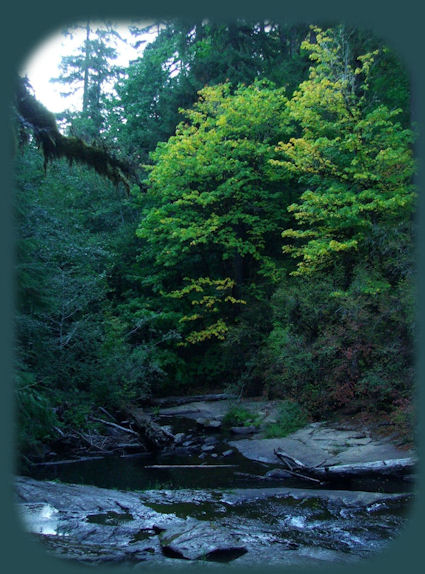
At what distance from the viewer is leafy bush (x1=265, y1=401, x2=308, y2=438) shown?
13062 mm

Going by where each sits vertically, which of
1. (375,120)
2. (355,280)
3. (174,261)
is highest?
(375,120)

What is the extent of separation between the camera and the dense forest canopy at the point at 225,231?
33.6 feet

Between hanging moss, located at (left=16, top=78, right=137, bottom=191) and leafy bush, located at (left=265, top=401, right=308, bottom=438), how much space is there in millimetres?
7942

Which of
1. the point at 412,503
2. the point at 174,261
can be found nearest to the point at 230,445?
the point at 412,503

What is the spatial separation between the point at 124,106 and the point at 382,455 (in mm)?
22538

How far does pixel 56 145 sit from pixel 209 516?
626 centimetres

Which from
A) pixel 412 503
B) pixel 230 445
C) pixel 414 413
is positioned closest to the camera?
pixel 412 503

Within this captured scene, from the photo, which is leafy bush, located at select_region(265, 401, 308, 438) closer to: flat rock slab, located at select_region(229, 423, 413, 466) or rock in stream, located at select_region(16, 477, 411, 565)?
flat rock slab, located at select_region(229, 423, 413, 466)

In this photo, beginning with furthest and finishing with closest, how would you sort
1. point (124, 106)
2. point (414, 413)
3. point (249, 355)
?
point (124, 106), point (249, 355), point (414, 413)

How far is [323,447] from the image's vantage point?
36.2ft

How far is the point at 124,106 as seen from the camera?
26.2m

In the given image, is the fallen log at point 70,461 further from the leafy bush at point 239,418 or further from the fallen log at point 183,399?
the fallen log at point 183,399

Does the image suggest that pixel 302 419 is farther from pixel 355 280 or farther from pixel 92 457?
pixel 92 457

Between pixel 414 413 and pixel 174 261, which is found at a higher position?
pixel 174 261
